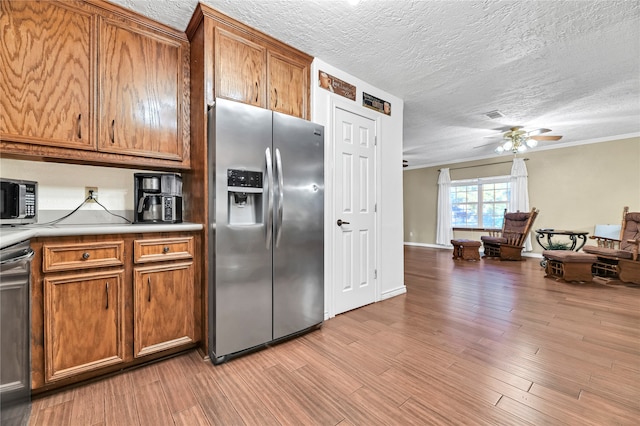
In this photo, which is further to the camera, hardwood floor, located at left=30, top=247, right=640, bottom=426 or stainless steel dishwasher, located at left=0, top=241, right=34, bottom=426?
hardwood floor, located at left=30, top=247, right=640, bottom=426

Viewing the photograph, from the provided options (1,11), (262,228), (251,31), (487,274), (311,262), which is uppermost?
(251,31)

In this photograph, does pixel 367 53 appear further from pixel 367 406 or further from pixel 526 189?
pixel 526 189

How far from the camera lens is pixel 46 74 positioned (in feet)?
5.37

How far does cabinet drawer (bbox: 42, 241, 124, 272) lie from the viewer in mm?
1450

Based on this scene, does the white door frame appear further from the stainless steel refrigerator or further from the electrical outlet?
the electrical outlet

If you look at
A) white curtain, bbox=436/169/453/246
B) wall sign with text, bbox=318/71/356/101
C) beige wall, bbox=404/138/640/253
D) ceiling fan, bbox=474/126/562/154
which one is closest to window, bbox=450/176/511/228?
white curtain, bbox=436/169/453/246

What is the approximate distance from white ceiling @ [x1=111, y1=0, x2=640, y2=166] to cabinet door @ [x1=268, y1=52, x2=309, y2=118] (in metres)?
0.16

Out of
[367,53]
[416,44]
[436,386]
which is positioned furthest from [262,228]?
[416,44]

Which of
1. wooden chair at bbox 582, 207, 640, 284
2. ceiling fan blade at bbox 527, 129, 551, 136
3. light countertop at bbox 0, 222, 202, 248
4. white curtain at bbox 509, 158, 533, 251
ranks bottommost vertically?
wooden chair at bbox 582, 207, 640, 284

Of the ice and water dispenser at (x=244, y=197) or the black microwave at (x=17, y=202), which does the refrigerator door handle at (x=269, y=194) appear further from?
the black microwave at (x=17, y=202)

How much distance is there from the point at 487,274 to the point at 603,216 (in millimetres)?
3143

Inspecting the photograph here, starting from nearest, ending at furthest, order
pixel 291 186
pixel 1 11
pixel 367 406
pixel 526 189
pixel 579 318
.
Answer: pixel 367 406
pixel 1 11
pixel 291 186
pixel 579 318
pixel 526 189

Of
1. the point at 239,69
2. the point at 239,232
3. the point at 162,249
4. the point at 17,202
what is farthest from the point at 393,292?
the point at 17,202

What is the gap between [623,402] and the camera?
1.42 meters
